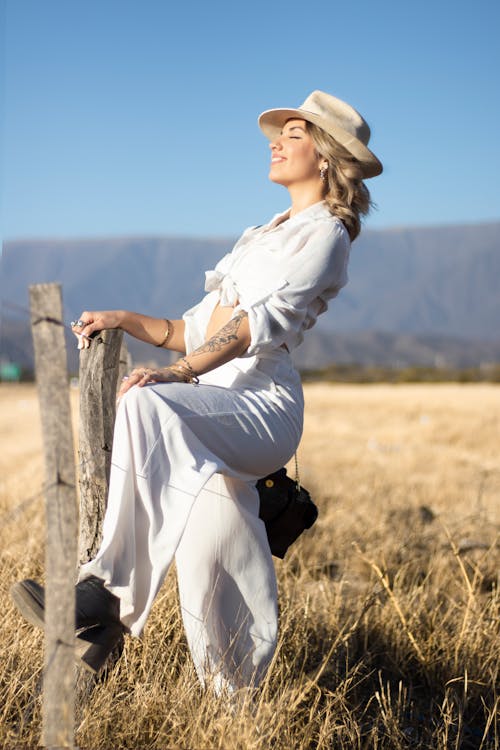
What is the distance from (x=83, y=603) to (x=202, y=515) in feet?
2.20

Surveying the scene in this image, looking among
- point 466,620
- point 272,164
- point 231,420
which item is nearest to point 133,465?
point 231,420

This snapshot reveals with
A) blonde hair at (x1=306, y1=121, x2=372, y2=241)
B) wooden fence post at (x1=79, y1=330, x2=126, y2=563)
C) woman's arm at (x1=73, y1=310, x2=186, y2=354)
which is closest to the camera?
woman's arm at (x1=73, y1=310, x2=186, y2=354)

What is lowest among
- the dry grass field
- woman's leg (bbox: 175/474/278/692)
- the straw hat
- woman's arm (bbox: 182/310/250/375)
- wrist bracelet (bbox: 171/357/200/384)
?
the dry grass field

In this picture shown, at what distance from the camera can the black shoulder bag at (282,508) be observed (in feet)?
12.8

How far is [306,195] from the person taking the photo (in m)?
3.95

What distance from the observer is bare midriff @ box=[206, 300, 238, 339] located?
381 centimetres

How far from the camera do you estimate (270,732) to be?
318 cm

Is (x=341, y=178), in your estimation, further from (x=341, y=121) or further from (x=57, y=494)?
(x=57, y=494)

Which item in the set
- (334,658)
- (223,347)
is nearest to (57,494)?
(223,347)

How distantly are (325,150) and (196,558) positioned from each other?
5.36 feet

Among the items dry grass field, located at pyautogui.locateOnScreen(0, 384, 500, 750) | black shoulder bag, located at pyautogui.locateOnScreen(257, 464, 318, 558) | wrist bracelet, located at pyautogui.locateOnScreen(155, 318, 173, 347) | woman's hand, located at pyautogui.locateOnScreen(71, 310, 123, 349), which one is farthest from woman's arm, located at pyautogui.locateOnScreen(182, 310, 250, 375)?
dry grass field, located at pyautogui.locateOnScreen(0, 384, 500, 750)

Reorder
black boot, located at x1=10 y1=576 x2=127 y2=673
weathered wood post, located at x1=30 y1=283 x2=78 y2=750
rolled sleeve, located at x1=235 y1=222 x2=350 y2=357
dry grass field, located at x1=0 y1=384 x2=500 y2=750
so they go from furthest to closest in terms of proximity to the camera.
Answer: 1. rolled sleeve, located at x1=235 y1=222 x2=350 y2=357
2. dry grass field, located at x1=0 y1=384 x2=500 y2=750
3. black boot, located at x1=10 y1=576 x2=127 y2=673
4. weathered wood post, located at x1=30 y1=283 x2=78 y2=750

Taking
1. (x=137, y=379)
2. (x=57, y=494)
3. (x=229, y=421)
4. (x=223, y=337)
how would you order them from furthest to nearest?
1. (x=223, y=337)
2. (x=229, y=421)
3. (x=137, y=379)
4. (x=57, y=494)

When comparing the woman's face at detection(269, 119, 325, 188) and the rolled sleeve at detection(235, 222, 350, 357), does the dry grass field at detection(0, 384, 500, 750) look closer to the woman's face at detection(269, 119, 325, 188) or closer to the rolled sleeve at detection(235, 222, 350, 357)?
the rolled sleeve at detection(235, 222, 350, 357)
